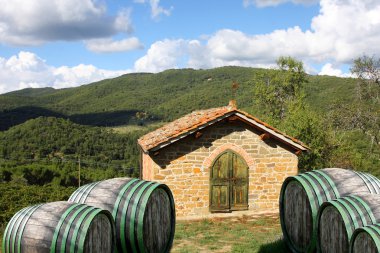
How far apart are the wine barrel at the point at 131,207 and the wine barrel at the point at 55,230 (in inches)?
36.5

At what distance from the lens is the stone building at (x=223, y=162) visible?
43.9ft

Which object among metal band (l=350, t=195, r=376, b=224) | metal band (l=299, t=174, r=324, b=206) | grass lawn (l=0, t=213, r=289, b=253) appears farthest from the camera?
grass lawn (l=0, t=213, r=289, b=253)

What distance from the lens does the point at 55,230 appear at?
19.0 ft

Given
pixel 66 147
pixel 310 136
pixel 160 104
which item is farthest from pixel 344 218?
pixel 160 104

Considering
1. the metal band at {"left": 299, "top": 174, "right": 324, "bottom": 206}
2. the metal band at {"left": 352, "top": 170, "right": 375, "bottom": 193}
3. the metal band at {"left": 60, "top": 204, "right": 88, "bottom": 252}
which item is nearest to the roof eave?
the metal band at {"left": 299, "top": 174, "right": 324, "bottom": 206}

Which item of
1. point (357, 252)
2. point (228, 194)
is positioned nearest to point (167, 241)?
point (357, 252)

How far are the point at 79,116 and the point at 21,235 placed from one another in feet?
370

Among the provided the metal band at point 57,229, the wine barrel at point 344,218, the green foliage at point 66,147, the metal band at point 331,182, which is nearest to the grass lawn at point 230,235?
the metal band at point 331,182

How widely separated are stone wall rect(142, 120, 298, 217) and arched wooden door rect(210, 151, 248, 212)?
0.54 ft

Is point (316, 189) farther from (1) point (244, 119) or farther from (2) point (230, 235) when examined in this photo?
(1) point (244, 119)

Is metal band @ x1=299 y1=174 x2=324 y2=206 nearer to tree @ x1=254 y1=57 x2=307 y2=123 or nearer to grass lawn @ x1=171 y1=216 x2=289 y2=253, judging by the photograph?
grass lawn @ x1=171 y1=216 x2=289 y2=253

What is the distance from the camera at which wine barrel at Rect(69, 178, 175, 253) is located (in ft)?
23.8

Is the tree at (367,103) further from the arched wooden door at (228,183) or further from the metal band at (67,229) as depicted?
the metal band at (67,229)

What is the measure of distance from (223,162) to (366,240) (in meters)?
8.28
